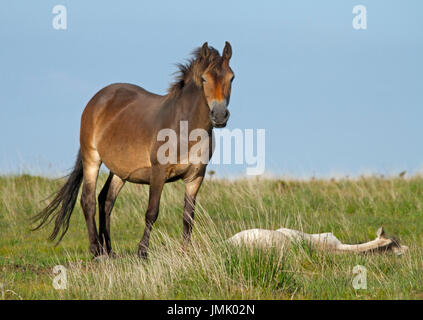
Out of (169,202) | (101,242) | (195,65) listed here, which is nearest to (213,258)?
(195,65)

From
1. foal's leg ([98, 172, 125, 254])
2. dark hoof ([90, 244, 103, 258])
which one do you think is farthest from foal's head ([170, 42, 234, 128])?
dark hoof ([90, 244, 103, 258])

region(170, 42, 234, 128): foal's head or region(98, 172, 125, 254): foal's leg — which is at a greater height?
Result: region(170, 42, 234, 128): foal's head

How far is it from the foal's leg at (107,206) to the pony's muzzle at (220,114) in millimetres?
3180

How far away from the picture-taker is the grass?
5953 mm

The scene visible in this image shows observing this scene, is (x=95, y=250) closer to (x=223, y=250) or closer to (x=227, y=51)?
(x=223, y=250)

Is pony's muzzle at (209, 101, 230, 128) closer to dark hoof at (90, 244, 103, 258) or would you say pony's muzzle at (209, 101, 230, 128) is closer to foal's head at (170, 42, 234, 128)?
foal's head at (170, 42, 234, 128)

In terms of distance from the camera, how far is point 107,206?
31.8 ft

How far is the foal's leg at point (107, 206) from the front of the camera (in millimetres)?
9578

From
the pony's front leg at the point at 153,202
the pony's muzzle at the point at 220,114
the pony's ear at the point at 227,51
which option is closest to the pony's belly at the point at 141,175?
the pony's front leg at the point at 153,202

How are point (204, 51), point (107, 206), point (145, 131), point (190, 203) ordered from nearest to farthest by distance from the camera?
point (204, 51)
point (190, 203)
point (145, 131)
point (107, 206)

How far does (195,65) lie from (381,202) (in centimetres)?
811

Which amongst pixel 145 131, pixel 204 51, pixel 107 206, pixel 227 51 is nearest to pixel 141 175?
pixel 145 131

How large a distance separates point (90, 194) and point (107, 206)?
1.27ft
